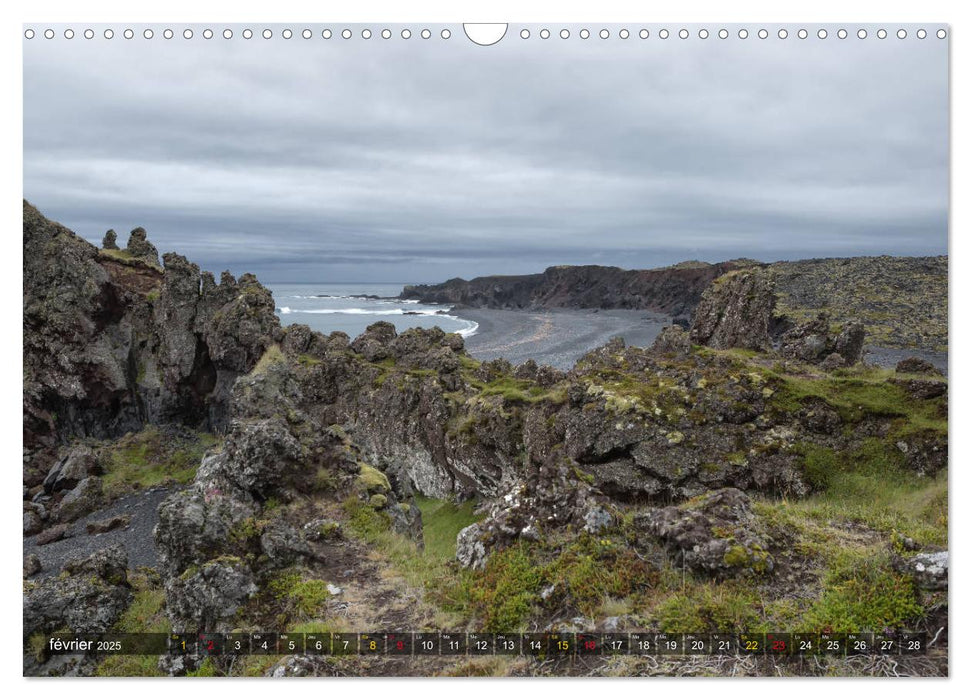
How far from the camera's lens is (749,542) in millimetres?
7945

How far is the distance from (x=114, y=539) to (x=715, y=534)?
3858cm

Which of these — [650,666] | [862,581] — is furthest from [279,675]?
[862,581]

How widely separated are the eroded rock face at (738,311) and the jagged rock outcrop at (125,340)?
111ft

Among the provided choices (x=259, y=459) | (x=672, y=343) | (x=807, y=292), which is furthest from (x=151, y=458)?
(x=807, y=292)

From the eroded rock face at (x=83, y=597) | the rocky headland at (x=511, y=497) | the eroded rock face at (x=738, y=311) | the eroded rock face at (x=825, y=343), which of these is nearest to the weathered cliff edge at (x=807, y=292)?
the eroded rock face at (x=825, y=343)

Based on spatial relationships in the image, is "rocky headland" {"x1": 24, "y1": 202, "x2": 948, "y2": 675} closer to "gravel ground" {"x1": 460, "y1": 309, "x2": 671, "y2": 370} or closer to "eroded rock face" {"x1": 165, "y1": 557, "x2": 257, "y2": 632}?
"eroded rock face" {"x1": 165, "y1": 557, "x2": 257, "y2": 632}

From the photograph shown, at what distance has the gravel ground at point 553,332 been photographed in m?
103

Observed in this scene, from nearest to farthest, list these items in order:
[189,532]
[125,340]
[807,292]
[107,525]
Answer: [189,532] < [107,525] < [807,292] < [125,340]

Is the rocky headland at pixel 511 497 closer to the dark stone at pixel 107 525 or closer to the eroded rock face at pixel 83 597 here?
the eroded rock face at pixel 83 597

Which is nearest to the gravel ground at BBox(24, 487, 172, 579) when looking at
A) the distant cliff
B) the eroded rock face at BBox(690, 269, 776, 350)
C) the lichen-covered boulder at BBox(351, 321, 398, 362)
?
the lichen-covered boulder at BBox(351, 321, 398, 362)

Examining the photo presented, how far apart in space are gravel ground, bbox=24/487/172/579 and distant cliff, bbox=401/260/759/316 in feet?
438

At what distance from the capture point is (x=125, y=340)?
55.1m

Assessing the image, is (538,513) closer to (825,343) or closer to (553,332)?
(825,343)

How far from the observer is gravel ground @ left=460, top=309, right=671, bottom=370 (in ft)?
336
